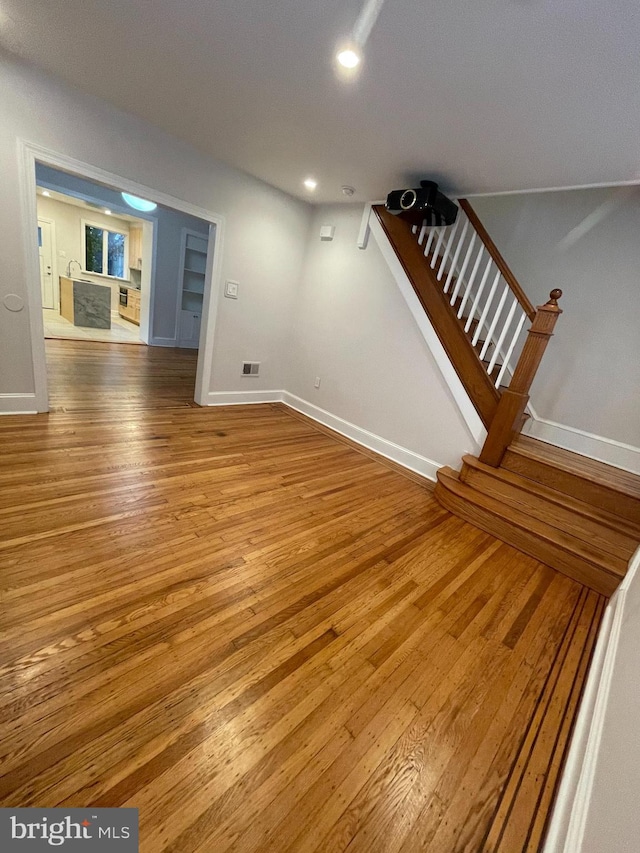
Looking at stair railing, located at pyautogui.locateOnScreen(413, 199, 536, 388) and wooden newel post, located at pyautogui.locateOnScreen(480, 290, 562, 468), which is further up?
stair railing, located at pyautogui.locateOnScreen(413, 199, 536, 388)

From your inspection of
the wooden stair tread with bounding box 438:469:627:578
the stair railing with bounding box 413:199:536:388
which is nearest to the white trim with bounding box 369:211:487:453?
the stair railing with bounding box 413:199:536:388

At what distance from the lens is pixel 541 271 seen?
3.31 m

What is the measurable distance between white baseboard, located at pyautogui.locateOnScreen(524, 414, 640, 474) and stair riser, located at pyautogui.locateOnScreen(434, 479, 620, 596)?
4.27 ft

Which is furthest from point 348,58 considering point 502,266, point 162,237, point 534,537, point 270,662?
point 162,237

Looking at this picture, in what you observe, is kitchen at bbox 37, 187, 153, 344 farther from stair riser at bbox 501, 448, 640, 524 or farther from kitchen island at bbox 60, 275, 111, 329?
stair riser at bbox 501, 448, 640, 524

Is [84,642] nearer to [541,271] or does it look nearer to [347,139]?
[347,139]

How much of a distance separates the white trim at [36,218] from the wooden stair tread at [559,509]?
3.13 m

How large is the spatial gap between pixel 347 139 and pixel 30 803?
3473 millimetres

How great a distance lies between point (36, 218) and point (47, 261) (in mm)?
7754

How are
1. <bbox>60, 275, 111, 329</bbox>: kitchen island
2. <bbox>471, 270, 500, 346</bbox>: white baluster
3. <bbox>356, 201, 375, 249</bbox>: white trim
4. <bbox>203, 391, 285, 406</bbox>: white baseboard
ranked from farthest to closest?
<bbox>60, 275, 111, 329</bbox>: kitchen island < <bbox>203, 391, 285, 406</bbox>: white baseboard < <bbox>356, 201, 375, 249</bbox>: white trim < <bbox>471, 270, 500, 346</bbox>: white baluster

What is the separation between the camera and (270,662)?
1.29m

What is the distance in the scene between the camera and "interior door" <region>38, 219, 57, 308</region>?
7961mm

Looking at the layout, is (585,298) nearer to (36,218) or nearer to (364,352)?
(364,352)

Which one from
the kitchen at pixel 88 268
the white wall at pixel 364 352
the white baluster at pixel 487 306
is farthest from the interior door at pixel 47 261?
Answer: the white baluster at pixel 487 306
